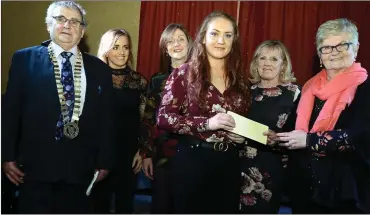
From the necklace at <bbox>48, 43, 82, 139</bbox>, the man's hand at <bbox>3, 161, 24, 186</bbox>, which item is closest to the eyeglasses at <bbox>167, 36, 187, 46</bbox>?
the necklace at <bbox>48, 43, 82, 139</bbox>

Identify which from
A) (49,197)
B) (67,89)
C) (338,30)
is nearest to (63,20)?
(67,89)

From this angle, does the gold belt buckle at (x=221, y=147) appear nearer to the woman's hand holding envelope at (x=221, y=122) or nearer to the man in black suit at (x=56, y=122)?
the woman's hand holding envelope at (x=221, y=122)

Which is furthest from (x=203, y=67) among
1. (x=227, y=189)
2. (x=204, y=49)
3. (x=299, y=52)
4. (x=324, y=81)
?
(x=299, y=52)

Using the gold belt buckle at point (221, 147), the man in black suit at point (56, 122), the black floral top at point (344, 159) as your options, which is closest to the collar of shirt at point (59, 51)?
the man in black suit at point (56, 122)

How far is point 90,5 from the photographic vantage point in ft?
12.1

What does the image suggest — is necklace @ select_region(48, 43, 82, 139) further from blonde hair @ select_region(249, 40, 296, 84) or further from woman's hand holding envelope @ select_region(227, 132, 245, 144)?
blonde hair @ select_region(249, 40, 296, 84)

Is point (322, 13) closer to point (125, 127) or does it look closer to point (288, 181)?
point (288, 181)

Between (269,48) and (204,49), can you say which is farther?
(269,48)

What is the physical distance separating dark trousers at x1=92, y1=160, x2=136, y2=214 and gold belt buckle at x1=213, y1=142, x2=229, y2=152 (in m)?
1.09

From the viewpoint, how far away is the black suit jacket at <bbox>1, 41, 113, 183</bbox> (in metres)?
2.16

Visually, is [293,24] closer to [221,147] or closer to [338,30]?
[338,30]

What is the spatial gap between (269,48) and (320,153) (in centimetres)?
82

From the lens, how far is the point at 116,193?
117 inches

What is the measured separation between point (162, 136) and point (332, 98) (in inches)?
46.3
